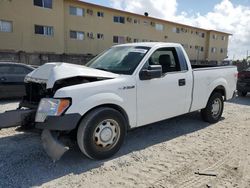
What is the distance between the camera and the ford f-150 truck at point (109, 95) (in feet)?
11.9

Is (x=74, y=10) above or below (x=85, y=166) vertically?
above

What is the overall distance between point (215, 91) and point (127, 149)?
3.09 meters

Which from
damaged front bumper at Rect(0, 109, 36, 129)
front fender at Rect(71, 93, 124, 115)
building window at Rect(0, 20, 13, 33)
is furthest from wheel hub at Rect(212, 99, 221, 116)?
building window at Rect(0, 20, 13, 33)

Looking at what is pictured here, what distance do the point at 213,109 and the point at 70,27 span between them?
75.2 ft

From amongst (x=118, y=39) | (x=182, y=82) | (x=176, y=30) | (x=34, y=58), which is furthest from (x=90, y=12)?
(x=182, y=82)

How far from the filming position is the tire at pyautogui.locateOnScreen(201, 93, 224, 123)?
6.19 meters


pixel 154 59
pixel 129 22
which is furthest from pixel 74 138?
pixel 129 22

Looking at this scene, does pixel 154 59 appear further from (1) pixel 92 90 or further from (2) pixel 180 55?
(1) pixel 92 90

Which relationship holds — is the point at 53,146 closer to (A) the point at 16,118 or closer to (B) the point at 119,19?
(A) the point at 16,118

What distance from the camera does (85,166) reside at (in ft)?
12.6

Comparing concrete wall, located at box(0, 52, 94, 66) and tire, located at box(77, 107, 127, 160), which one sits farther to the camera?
concrete wall, located at box(0, 52, 94, 66)

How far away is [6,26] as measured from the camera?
21781mm

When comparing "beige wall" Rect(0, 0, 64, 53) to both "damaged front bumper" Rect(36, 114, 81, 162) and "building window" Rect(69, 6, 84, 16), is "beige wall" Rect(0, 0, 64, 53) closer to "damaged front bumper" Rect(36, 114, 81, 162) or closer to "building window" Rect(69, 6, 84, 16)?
"building window" Rect(69, 6, 84, 16)

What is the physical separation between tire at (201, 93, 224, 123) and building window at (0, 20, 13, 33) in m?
20.6
